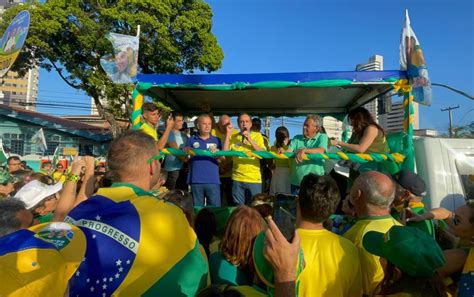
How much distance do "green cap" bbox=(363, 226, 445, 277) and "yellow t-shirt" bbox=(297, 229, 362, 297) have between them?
0.33 metres

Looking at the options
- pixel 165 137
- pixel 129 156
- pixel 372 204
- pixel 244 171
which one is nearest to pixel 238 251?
pixel 372 204

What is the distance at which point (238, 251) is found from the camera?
2748 millimetres

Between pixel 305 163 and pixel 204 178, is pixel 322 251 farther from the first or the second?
pixel 204 178

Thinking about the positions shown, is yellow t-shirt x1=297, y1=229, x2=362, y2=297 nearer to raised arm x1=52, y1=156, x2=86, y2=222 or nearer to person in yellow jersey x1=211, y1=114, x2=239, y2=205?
raised arm x1=52, y1=156, x2=86, y2=222

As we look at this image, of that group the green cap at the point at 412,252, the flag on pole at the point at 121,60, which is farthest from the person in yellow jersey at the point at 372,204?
the flag on pole at the point at 121,60

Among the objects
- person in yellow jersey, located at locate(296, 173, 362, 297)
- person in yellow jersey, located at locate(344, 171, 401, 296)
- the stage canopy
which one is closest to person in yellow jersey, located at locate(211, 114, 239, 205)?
the stage canopy

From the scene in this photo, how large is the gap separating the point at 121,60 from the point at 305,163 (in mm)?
2834

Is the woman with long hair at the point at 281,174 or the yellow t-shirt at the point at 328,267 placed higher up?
the woman with long hair at the point at 281,174

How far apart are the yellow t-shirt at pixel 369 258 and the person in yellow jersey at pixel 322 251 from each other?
158mm

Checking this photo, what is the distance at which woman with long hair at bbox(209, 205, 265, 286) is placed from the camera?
8.98ft

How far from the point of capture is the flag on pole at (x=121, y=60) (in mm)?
5062

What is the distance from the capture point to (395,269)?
1.94m

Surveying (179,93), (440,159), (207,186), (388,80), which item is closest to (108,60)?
(179,93)

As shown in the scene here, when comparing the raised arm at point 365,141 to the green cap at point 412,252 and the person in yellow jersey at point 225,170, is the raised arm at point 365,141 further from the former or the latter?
the green cap at point 412,252
